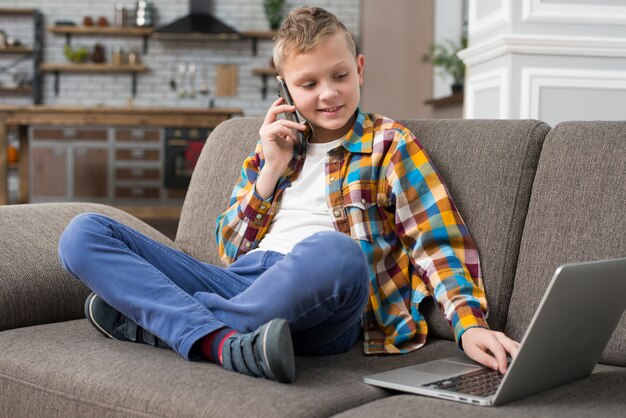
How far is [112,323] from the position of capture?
5.25ft

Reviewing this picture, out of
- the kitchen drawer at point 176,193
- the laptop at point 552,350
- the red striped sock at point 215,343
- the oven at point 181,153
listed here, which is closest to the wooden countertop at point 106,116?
the oven at point 181,153

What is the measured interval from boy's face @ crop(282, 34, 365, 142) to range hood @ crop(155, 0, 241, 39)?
20.9 feet

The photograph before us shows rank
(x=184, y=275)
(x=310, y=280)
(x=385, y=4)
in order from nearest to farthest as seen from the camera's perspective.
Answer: (x=310, y=280)
(x=184, y=275)
(x=385, y=4)

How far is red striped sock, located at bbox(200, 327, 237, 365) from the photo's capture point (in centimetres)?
140

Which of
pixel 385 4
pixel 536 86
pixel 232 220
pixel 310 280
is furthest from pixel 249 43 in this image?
pixel 310 280

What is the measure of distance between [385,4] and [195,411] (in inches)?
285

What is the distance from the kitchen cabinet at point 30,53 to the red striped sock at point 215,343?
733cm

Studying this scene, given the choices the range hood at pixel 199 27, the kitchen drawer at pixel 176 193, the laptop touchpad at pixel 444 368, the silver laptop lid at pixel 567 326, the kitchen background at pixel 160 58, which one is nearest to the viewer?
the silver laptop lid at pixel 567 326

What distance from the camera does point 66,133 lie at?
272 inches

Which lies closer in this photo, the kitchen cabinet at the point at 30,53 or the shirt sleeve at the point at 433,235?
the shirt sleeve at the point at 433,235

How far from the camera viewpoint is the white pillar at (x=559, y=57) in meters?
2.85

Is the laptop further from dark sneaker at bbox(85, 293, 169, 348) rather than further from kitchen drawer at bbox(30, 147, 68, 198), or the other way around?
kitchen drawer at bbox(30, 147, 68, 198)

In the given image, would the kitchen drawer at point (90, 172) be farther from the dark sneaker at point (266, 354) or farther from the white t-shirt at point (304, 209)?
the dark sneaker at point (266, 354)

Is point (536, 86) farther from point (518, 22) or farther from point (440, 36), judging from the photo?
point (440, 36)
